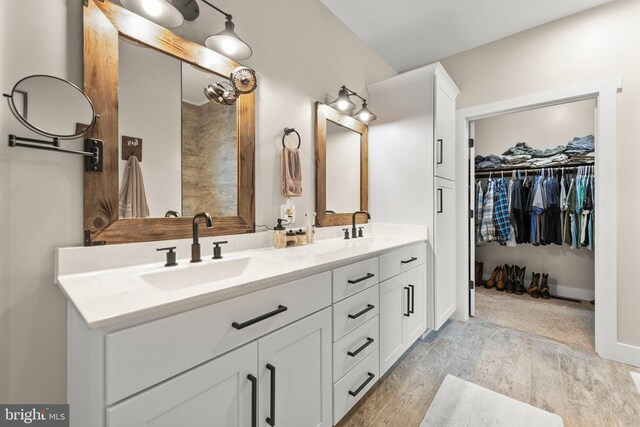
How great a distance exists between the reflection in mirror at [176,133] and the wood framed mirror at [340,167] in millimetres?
724

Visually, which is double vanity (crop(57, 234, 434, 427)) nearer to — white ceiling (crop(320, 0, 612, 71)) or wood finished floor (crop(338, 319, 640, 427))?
wood finished floor (crop(338, 319, 640, 427))

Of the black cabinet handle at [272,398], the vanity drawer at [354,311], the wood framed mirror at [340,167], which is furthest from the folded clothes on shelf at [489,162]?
the black cabinet handle at [272,398]

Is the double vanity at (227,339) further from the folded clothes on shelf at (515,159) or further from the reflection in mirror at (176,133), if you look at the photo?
the folded clothes on shelf at (515,159)

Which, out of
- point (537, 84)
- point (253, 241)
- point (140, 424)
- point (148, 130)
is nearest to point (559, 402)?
point (253, 241)

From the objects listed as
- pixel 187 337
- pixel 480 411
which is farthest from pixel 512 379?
pixel 187 337

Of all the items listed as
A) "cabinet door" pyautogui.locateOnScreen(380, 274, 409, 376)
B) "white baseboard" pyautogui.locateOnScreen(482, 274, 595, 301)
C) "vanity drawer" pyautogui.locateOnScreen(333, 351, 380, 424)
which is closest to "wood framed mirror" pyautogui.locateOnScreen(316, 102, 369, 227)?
"cabinet door" pyautogui.locateOnScreen(380, 274, 409, 376)

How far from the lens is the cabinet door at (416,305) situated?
1.94 meters

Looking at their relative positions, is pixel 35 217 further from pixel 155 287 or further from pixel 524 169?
pixel 524 169

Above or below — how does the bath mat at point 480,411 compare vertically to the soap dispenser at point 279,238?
→ below

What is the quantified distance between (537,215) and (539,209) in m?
0.11

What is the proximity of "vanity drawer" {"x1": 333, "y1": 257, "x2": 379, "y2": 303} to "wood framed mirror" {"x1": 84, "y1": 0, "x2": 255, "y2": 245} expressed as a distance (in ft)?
2.17

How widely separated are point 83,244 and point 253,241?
754 mm

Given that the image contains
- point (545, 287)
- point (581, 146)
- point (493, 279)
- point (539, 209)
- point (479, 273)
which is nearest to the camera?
point (581, 146)

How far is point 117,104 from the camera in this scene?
1107mm
